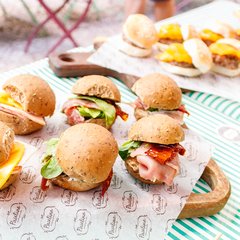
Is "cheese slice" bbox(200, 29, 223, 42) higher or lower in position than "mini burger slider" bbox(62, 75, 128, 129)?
lower

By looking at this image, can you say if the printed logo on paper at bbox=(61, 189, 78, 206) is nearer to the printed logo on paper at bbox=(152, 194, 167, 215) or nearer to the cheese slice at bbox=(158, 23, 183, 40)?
the printed logo on paper at bbox=(152, 194, 167, 215)

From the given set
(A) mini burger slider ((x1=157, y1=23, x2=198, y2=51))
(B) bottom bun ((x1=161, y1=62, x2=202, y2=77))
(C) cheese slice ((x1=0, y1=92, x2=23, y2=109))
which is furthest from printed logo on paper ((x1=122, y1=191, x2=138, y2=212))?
(A) mini burger slider ((x1=157, y1=23, x2=198, y2=51))

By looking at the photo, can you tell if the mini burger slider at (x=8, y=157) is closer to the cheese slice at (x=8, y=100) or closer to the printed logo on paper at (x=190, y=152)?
the cheese slice at (x=8, y=100)

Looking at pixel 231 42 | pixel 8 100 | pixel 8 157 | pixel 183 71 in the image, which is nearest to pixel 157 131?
pixel 8 157

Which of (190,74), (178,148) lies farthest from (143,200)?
(190,74)

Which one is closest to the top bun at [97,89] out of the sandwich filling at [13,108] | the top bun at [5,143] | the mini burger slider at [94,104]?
the mini burger slider at [94,104]
